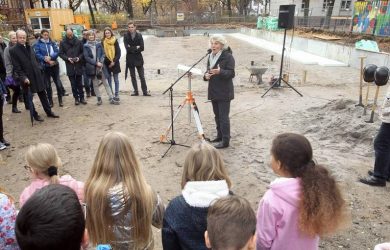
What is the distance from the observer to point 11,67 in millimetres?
6211

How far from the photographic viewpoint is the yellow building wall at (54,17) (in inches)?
933

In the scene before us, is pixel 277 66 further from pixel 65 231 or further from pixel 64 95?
pixel 65 231

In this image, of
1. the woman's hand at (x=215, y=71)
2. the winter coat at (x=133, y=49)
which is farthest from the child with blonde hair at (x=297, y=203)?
the winter coat at (x=133, y=49)

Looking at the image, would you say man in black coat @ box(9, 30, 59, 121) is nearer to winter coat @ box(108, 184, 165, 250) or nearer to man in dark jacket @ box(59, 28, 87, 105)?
man in dark jacket @ box(59, 28, 87, 105)

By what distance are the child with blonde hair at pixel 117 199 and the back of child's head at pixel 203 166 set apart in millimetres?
301

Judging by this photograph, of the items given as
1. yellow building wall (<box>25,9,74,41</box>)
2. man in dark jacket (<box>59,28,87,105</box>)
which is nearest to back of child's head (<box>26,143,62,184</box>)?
man in dark jacket (<box>59,28,87,105</box>)

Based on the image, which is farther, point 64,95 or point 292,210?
point 64,95

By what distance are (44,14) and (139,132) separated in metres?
21.7

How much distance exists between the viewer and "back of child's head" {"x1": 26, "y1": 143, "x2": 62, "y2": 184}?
221 cm

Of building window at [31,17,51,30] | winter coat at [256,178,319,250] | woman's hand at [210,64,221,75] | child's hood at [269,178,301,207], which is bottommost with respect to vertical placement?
A: winter coat at [256,178,319,250]

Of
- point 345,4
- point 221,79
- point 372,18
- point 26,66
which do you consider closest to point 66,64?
point 26,66

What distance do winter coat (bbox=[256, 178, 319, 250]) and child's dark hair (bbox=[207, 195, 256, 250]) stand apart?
0.53 metres

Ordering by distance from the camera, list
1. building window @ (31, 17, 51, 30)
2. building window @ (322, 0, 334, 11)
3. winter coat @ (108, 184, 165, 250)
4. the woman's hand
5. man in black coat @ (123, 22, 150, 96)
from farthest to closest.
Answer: building window @ (322, 0, 334, 11), building window @ (31, 17, 51, 30), man in black coat @ (123, 22, 150, 96), the woman's hand, winter coat @ (108, 184, 165, 250)

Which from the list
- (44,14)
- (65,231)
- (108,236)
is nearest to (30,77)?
(108,236)
